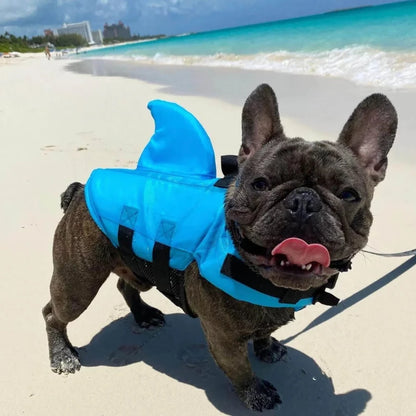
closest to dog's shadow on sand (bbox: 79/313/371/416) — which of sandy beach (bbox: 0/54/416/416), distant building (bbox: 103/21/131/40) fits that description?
sandy beach (bbox: 0/54/416/416)

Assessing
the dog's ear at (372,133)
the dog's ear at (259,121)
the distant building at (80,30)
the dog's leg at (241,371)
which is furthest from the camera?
the distant building at (80,30)

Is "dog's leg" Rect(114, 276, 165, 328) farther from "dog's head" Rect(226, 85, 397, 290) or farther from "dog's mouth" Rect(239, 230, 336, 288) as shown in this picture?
"dog's mouth" Rect(239, 230, 336, 288)

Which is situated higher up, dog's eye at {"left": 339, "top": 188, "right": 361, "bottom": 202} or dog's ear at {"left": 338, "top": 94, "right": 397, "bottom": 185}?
dog's ear at {"left": 338, "top": 94, "right": 397, "bottom": 185}

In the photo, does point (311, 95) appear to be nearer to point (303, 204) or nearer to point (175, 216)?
point (175, 216)

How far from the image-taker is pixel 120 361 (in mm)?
3131

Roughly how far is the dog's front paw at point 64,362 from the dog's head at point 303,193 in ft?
5.43

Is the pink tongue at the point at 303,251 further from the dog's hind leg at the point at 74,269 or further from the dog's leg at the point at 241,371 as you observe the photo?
the dog's hind leg at the point at 74,269

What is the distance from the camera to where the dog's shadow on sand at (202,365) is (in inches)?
105

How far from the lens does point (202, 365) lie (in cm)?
306

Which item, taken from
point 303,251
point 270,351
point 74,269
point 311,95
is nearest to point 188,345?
point 270,351

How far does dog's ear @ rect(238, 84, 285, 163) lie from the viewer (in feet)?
7.26

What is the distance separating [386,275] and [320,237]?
2144mm

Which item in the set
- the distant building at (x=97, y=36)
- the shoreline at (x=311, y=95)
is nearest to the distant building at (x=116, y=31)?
the distant building at (x=97, y=36)

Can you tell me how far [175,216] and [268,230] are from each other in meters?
0.86
